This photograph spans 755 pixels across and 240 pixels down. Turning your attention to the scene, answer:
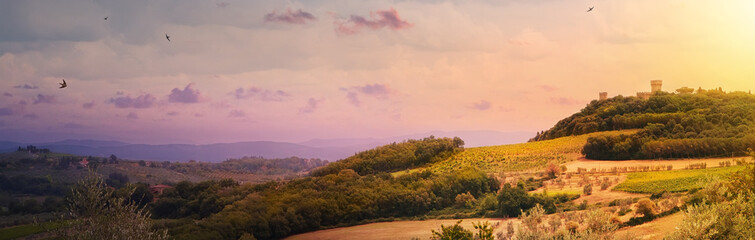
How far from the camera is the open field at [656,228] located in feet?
68.9

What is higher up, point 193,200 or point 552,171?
point 552,171

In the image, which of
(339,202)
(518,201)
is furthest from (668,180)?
(339,202)

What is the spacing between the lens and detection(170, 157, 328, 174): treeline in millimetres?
83062

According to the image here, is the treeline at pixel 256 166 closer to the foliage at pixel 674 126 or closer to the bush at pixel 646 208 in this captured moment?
the foliage at pixel 674 126

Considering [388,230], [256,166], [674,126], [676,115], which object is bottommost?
[388,230]

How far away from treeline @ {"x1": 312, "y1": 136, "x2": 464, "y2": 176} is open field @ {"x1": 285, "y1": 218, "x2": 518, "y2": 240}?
63.1 ft

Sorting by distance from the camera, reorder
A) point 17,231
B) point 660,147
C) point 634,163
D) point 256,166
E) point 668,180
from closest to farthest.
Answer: point 17,231
point 668,180
point 634,163
point 660,147
point 256,166

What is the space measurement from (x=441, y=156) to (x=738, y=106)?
2808 cm

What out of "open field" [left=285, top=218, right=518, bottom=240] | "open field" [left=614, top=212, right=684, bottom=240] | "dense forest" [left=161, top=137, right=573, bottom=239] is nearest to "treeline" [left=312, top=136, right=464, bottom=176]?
"dense forest" [left=161, top=137, right=573, bottom=239]

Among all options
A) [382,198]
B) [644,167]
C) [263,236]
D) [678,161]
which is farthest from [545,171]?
[263,236]

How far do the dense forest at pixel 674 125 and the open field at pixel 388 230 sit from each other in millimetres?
18644

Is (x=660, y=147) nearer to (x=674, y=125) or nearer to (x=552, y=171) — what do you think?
(x=674, y=125)

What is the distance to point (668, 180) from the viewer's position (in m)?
31.1

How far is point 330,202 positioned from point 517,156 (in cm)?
2139
